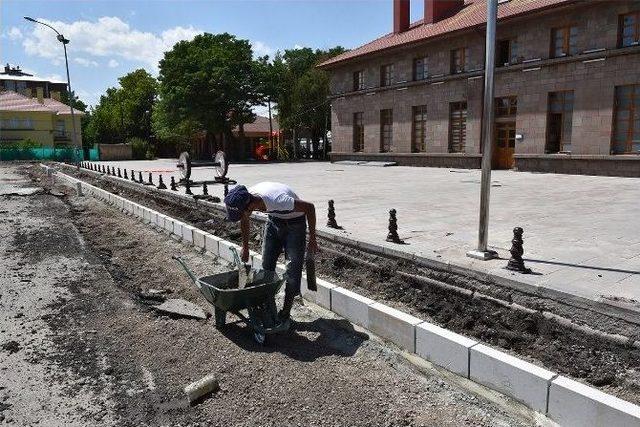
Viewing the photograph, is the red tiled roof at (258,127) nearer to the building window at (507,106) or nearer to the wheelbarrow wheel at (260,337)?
the building window at (507,106)

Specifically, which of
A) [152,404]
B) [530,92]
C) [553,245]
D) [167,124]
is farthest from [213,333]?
[167,124]

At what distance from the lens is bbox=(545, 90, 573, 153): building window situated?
70.9 feet

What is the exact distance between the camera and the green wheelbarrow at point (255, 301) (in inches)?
173

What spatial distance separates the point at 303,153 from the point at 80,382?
47.7 m

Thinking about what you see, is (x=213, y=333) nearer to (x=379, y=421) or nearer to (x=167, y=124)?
(x=379, y=421)

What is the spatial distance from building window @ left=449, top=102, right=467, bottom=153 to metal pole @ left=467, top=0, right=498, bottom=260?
21243mm

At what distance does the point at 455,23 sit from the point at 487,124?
23.5 meters

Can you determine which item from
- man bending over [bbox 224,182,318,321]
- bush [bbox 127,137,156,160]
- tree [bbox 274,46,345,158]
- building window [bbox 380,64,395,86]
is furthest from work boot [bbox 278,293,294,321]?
bush [bbox 127,137,156,160]

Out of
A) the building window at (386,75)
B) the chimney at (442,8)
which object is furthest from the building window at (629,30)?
the building window at (386,75)

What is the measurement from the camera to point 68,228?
11055 mm

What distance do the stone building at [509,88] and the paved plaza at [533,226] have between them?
5.80 metres

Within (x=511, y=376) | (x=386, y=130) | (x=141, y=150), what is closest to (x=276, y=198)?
(x=511, y=376)

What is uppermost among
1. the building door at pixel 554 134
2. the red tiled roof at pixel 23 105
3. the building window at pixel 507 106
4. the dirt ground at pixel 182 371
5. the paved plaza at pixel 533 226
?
the red tiled roof at pixel 23 105

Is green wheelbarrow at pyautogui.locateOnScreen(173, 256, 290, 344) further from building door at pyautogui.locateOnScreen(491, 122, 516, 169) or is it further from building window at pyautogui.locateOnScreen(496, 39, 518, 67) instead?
building window at pyautogui.locateOnScreen(496, 39, 518, 67)
